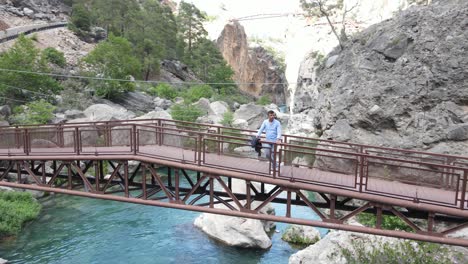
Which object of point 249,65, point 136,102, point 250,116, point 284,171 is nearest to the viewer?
point 284,171

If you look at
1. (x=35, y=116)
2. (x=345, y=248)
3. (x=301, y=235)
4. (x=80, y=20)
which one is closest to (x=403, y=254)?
(x=345, y=248)

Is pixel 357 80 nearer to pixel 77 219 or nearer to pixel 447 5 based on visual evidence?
pixel 447 5

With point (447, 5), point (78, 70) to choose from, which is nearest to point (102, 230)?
point (447, 5)

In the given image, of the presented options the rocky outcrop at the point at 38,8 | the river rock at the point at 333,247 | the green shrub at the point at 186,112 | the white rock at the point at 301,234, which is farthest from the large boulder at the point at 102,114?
the rocky outcrop at the point at 38,8

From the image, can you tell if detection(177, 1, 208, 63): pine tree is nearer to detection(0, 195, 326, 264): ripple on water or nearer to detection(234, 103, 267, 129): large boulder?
detection(234, 103, 267, 129): large boulder

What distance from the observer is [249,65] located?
91.4 m

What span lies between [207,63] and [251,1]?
77.3 m

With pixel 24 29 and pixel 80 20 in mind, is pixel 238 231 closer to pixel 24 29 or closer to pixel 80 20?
pixel 24 29

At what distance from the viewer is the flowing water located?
16.4m

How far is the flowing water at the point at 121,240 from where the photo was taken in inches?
647

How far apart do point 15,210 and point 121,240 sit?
5571 mm

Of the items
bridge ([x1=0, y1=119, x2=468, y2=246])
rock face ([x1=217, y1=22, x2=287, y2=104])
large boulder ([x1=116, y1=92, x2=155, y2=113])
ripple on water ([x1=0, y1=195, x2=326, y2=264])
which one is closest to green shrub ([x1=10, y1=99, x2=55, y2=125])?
ripple on water ([x1=0, y1=195, x2=326, y2=264])

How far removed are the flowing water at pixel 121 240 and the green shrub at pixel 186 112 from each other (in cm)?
1765

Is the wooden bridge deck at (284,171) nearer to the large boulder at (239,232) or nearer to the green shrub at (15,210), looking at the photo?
the large boulder at (239,232)
